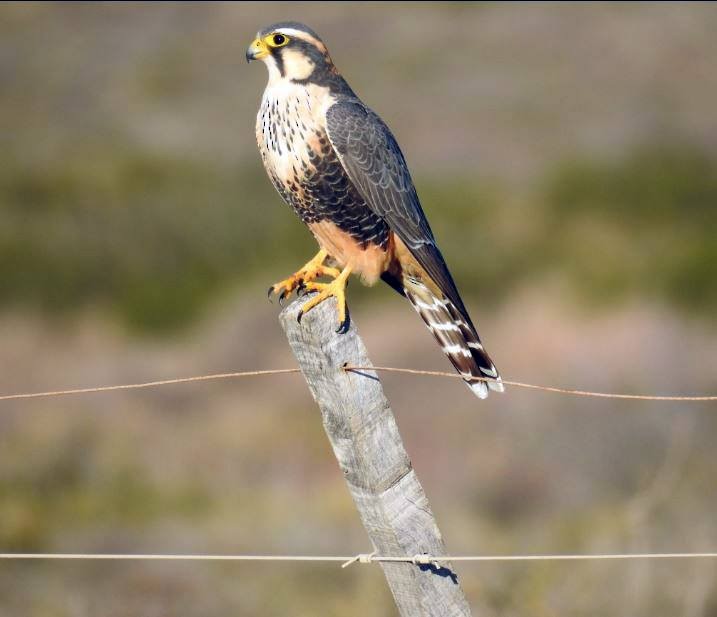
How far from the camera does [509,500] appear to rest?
8.88 metres

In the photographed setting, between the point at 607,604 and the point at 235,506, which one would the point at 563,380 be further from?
Answer: the point at 607,604

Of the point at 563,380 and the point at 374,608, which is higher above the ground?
the point at 374,608

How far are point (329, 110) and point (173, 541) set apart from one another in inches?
196

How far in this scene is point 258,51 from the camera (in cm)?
405

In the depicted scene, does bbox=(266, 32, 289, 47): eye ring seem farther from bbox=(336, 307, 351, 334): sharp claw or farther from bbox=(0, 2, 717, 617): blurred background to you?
bbox=(0, 2, 717, 617): blurred background

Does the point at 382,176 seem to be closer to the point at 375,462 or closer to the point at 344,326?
the point at 344,326

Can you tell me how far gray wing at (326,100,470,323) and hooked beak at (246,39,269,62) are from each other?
313mm

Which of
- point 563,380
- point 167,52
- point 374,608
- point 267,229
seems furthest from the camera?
point 167,52

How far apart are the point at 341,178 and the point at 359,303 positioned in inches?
394

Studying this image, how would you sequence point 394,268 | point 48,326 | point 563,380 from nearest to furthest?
point 394,268
point 563,380
point 48,326

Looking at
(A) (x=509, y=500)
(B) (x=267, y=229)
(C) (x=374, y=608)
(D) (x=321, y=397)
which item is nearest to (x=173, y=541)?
(A) (x=509, y=500)

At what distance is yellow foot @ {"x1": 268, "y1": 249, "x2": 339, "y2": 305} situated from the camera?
12.0ft

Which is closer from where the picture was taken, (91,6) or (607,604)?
(607,604)

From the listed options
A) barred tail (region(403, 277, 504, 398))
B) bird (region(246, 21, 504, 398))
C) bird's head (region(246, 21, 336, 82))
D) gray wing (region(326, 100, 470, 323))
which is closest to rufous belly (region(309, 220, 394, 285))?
bird (region(246, 21, 504, 398))
